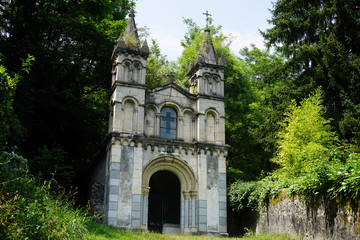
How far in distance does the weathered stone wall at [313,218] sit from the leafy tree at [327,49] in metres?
4.99

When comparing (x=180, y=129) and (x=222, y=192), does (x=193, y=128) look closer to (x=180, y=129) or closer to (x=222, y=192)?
(x=180, y=129)

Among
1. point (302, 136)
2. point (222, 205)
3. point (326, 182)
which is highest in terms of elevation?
point (302, 136)

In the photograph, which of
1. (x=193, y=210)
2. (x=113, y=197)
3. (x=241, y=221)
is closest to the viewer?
(x=113, y=197)

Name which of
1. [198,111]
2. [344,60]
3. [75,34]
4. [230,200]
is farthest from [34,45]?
[344,60]

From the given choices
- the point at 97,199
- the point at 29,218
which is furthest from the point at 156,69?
the point at 29,218

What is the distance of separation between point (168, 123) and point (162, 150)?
1628mm

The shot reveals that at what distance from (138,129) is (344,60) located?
1021 cm

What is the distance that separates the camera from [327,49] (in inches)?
714

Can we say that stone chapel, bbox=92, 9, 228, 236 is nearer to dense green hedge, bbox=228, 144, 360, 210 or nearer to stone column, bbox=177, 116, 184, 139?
stone column, bbox=177, 116, 184, 139

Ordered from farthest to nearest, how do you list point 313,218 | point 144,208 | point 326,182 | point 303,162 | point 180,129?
point 180,129 < point 144,208 < point 303,162 < point 313,218 < point 326,182

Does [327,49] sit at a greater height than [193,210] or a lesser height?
greater

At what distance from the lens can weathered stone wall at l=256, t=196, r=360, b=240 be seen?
30.6ft

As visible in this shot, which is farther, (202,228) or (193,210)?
(193,210)

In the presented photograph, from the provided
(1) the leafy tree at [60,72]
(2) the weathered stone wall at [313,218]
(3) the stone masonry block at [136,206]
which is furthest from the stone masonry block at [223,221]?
(1) the leafy tree at [60,72]
